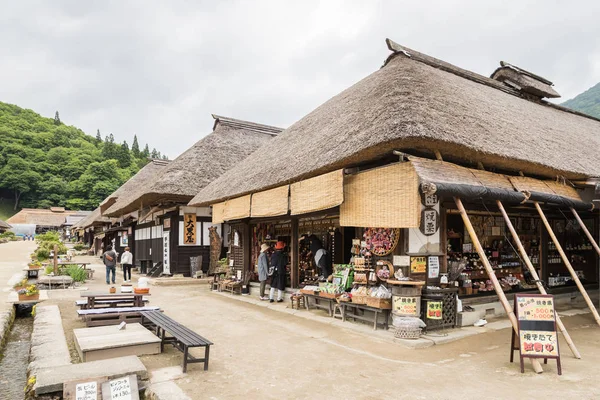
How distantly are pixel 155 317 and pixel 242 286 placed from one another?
610 cm

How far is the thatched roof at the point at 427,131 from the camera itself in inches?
278

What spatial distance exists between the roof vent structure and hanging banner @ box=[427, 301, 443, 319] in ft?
33.9

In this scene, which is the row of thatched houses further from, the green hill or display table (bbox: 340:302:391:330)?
the green hill

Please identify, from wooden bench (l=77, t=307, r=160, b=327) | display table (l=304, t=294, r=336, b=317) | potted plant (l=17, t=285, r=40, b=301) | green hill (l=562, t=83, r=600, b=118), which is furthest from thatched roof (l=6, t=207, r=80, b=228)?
green hill (l=562, t=83, r=600, b=118)

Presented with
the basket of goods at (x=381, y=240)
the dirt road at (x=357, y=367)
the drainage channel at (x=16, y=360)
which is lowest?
the drainage channel at (x=16, y=360)

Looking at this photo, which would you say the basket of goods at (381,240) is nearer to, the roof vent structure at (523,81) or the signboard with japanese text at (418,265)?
the signboard with japanese text at (418,265)

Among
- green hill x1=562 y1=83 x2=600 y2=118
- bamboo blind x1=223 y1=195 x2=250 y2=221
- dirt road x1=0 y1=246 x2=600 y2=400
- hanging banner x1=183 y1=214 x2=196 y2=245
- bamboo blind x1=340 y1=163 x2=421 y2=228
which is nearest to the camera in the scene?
dirt road x1=0 y1=246 x2=600 y2=400

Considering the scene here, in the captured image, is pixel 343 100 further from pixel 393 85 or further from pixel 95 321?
pixel 95 321

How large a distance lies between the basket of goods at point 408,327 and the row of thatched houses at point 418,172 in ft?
2.92

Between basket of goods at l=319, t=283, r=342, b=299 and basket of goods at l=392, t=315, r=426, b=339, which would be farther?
basket of goods at l=319, t=283, r=342, b=299

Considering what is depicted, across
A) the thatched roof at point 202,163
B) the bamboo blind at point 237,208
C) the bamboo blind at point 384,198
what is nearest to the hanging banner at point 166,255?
the thatched roof at point 202,163

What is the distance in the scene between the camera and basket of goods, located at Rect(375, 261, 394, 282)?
7477 mm

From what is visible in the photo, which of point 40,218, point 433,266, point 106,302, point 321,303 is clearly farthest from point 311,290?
point 40,218

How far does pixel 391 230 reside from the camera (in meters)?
7.61
